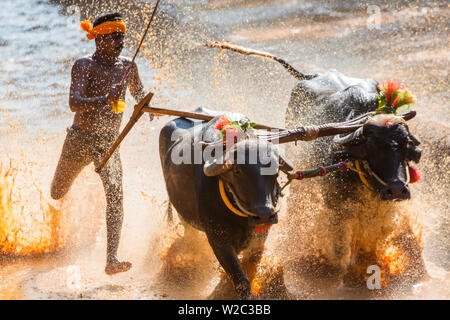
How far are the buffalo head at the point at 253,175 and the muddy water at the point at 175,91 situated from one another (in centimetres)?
140

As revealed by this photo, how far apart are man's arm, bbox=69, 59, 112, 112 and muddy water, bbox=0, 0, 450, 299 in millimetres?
1409

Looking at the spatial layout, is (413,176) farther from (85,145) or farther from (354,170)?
(85,145)

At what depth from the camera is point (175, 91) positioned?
9.50m

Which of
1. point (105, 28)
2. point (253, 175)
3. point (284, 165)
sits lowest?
point (284, 165)

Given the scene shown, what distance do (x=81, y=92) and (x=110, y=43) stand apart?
0.45 m

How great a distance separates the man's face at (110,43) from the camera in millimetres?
4301

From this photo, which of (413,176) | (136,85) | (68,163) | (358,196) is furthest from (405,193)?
(68,163)

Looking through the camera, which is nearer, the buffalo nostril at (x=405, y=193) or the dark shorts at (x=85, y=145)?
the buffalo nostril at (x=405, y=193)

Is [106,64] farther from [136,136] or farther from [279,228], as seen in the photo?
[136,136]

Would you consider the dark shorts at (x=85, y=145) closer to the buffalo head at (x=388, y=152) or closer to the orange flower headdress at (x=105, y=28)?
the orange flower headdress at (x=105, y=28)

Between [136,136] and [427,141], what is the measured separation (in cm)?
416

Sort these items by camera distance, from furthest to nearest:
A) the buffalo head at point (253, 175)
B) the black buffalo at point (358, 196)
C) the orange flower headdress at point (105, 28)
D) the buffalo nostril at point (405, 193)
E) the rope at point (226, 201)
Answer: the orange flower headdress at point (105, 28) < the black buffalo at point (358, 196) < the buffalo nostril at point (405, 193) < the rope at point (226, 201) < the buffalo head at point (253, 175)

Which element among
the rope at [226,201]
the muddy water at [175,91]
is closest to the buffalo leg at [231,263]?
the rope at [226,201]

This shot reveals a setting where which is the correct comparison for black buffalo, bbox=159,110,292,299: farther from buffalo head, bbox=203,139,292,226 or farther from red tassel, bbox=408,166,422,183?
red tassel, bbox=408,166,422,183
